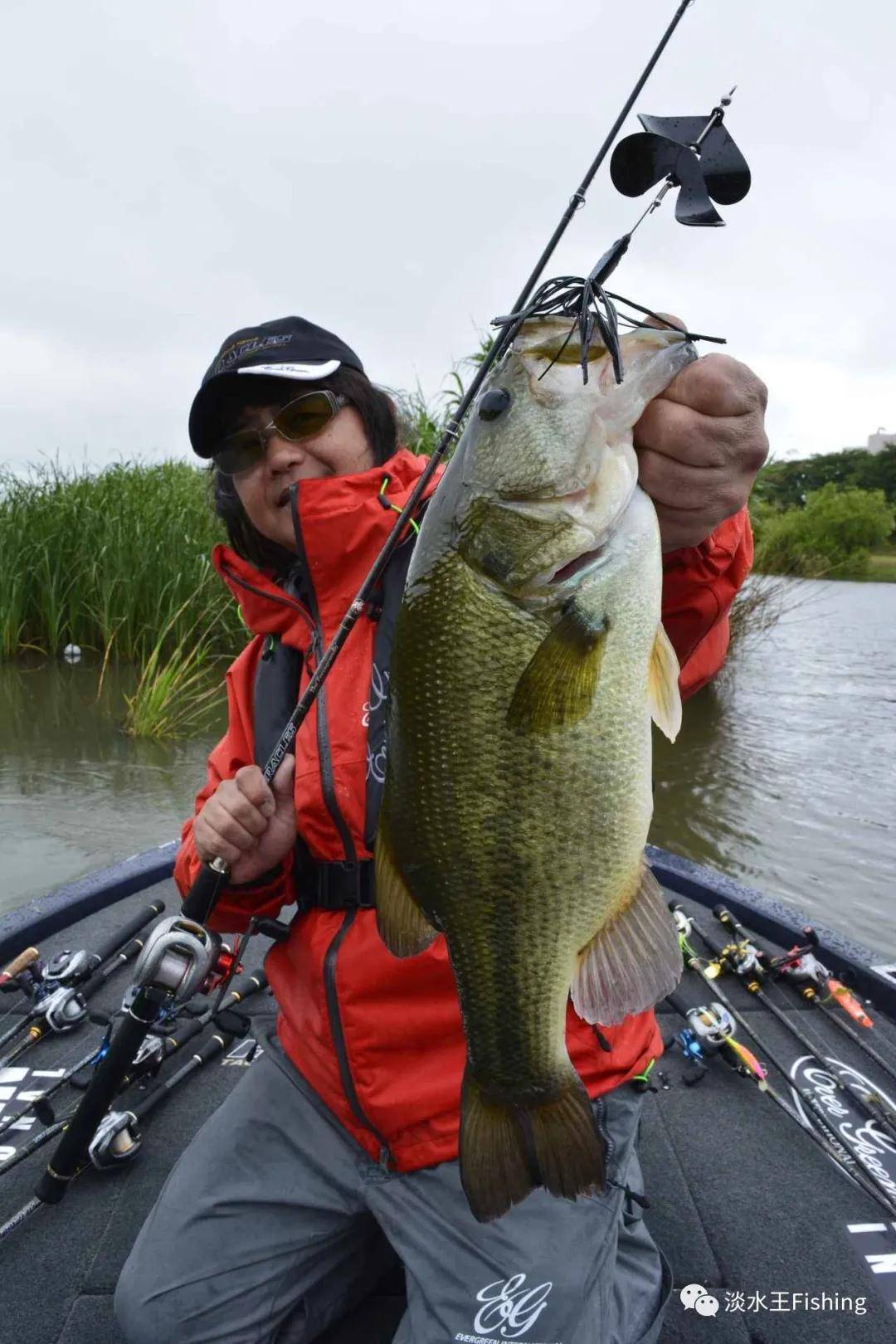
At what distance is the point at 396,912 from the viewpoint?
1415mm

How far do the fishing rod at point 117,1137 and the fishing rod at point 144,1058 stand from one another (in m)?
0.06

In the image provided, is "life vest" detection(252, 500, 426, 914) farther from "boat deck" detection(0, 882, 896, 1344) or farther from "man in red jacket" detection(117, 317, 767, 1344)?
"boat deck" detection(0, 882, 896, 1344)

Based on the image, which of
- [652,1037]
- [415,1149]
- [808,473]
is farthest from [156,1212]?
[808,473]

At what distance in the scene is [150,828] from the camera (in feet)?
18.0

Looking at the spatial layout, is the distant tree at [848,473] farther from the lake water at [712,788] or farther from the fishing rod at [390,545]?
the fishing rod at [390,545]

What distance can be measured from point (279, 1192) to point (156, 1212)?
30 centimetres

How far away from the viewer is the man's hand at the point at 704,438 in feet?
4.09

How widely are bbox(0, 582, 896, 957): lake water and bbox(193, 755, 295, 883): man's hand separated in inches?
114

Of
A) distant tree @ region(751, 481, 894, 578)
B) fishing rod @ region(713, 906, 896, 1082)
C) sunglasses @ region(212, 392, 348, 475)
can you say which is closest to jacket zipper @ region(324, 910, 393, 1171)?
sunglasses @ region(212, 392, 348, 475)

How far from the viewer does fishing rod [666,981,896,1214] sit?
2.27m

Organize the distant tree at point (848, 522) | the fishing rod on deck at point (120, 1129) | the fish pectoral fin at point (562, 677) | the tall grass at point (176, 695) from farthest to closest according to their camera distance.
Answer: the distant tree at point (848, 522), the tall grass at point (176, 695), the fishing rod on deck at point (120, 1129), the fish pectoral fin at point (562, 677)

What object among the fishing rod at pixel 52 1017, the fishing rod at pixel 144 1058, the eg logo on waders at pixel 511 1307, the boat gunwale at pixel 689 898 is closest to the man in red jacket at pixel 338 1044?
the eg logo on waders at pixel 511 1307

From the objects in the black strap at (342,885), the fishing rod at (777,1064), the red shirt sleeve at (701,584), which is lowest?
the fishing rod at (777,1064)

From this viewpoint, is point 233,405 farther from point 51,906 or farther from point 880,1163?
point 880,1163
